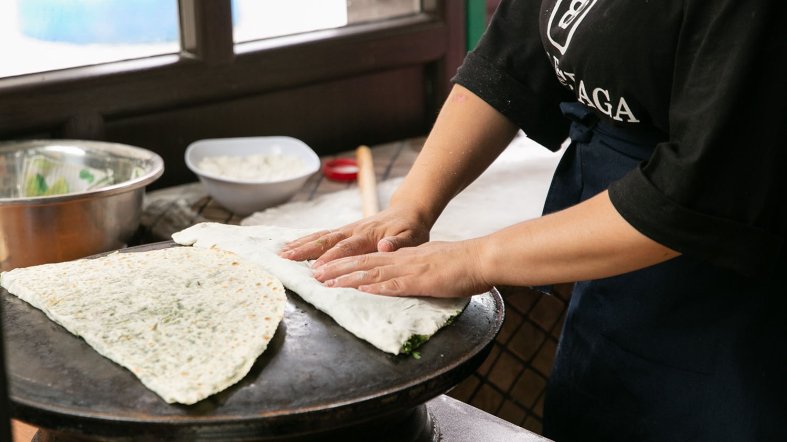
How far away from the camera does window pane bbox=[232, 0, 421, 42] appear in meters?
2.89

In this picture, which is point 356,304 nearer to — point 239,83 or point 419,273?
point 419,273

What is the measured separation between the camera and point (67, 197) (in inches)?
82.0

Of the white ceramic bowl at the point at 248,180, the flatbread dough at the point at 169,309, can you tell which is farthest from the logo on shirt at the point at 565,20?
the white ceramic bowl at the point at 248,180

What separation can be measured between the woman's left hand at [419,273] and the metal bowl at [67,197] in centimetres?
91

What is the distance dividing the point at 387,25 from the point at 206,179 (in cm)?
97

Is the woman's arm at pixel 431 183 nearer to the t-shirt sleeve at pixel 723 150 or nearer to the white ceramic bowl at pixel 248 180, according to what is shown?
the t-shirt sleeve at pixel 723 150

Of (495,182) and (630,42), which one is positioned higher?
(630,42)

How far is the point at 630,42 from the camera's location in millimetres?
1417

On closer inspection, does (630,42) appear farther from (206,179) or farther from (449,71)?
(449,71)

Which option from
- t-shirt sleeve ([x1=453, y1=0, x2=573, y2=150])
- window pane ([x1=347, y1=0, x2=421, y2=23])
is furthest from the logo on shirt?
window pane ([x1=347, y1=0, x2=421, y2=23])

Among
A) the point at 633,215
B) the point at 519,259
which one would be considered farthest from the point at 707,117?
the point at 519,259

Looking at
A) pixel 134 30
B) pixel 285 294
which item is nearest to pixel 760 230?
pixel 285 294

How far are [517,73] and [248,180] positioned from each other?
1090mm

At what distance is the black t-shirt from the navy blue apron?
0.19m
